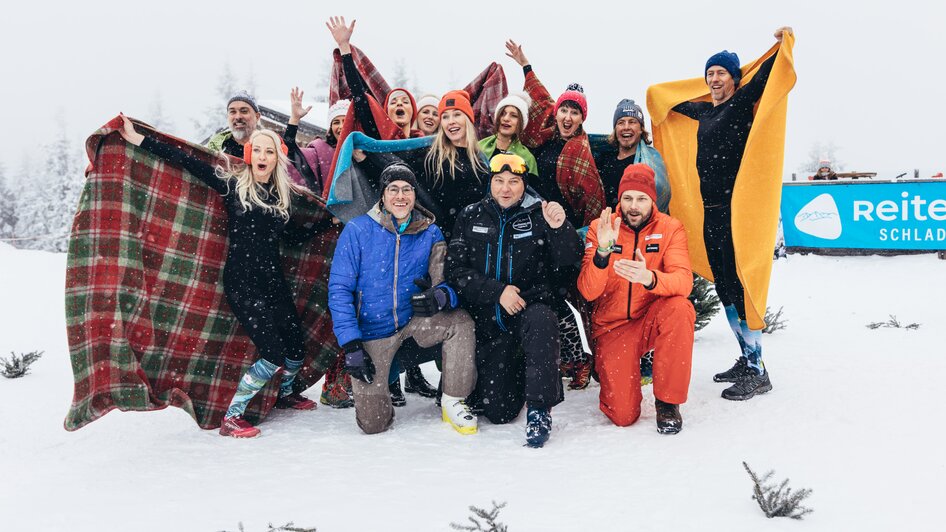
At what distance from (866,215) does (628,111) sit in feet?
31.8

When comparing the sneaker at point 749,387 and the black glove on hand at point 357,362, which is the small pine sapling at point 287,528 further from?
the sneaker at point 749,387

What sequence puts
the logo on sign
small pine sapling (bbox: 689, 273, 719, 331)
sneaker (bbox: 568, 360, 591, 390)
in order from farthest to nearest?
the logo on sign < small pine sapling (bbox: 689, 273, 719, 331) < sneaker (bbox: 568, 360, 591, 390)

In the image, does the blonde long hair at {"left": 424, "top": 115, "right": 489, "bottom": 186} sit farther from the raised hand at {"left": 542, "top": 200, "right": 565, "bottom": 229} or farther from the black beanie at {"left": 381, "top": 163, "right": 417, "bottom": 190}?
the raised hand at {"left": 542, "top": 200, "right": 565, "bottom": 229}

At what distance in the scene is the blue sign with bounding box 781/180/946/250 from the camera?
11.2 m

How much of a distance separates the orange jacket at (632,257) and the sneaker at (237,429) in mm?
2239

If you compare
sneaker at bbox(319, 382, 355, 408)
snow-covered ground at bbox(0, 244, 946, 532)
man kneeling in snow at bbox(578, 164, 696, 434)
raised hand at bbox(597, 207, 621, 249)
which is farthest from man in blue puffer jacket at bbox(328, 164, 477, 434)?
raised hand at bbox(597, 207, 621, 249)

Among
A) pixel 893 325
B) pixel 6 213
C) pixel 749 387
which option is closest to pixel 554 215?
pixel 749 387

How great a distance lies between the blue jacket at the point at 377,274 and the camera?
388cm

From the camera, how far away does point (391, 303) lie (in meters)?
3.92

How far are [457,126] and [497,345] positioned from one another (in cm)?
156

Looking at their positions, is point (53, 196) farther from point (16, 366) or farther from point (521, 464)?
point (521, 464)

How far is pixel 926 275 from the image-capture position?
1020 centimetres

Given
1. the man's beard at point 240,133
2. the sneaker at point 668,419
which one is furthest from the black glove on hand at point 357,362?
the man's beard at point 240,133

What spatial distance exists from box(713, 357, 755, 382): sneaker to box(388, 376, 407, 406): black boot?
91.0 inches
